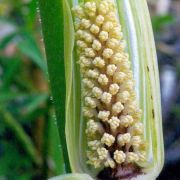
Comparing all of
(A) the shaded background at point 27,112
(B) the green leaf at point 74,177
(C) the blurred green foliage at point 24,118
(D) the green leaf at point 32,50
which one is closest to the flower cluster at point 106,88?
(B) the green leaf at point 74,177

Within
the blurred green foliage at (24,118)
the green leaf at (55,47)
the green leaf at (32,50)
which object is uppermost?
the green leaf at (55,47)

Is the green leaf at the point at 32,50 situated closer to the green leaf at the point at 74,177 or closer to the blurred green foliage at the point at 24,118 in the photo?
the blurred green foliage at the point at 24,118

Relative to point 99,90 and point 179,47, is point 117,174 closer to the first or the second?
point 99,90

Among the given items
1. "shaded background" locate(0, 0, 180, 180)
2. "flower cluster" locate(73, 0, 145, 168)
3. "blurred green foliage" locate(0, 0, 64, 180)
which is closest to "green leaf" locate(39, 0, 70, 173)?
"flower cluster" locate(73, 0, 145, 168)

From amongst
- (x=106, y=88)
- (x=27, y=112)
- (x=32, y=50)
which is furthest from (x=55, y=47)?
(x=27, y=112)

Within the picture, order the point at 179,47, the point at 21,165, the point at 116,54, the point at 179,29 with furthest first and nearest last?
the point at 179,29
the point at 179,47
the point at 21,165
the point at 116,54

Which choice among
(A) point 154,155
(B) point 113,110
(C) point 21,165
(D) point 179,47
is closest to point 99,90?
(B) point 113,110
